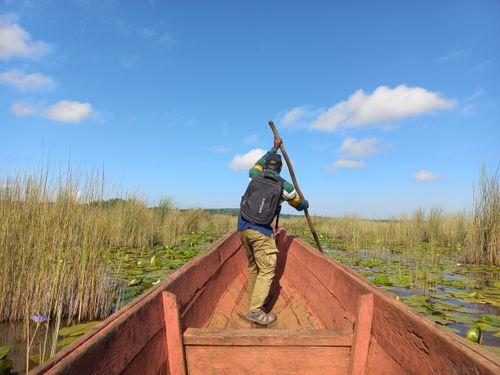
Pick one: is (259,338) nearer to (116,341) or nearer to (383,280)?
(116,341)

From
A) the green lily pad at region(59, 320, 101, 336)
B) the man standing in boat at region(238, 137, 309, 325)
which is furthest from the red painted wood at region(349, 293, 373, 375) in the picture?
the green lily pad at region(59, 320, 101, 336)

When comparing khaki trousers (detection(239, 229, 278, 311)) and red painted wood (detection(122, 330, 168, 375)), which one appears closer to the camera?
red painted wood (detection(122, 330, 168, 375))

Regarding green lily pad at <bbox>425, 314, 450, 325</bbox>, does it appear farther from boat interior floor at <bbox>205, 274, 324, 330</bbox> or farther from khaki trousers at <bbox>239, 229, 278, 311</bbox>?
khaki trousers at <bbox>239, 229, 278, 311</bbox>

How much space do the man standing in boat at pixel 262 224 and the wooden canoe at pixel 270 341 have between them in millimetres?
450

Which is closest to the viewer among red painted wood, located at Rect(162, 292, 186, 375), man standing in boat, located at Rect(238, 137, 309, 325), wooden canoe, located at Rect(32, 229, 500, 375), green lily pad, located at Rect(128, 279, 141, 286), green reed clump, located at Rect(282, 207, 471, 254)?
wooden canoe, located at Rect(32, 229, 500, 375)

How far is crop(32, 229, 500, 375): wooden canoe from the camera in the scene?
4.58 ft

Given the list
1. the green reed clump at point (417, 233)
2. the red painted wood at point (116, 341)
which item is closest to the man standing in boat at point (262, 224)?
the red painted wood at point (116, 341)

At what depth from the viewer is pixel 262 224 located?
12.3 ft

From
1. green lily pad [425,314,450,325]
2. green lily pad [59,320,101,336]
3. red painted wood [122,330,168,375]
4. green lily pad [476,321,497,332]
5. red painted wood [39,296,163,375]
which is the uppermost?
red painted wood [39,296,163,375]

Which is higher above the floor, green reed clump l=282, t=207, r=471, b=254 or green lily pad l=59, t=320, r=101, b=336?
green reed clump l=282, t=207, r=471, b=254

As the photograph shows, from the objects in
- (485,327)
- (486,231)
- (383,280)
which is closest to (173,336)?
(485,327)

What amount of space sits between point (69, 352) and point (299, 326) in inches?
107

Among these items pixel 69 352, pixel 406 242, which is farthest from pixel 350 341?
pixel 406 242

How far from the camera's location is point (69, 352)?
1237 millimetres
